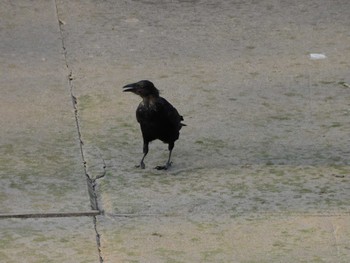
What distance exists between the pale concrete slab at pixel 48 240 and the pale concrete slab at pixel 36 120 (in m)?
0.14

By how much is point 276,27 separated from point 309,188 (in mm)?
3099

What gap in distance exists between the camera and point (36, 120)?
6.67 metres

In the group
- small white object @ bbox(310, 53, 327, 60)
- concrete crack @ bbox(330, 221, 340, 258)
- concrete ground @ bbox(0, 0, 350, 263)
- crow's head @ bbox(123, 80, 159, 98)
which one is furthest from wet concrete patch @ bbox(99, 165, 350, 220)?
small white object @ bbox(310, 53, 327, 60)

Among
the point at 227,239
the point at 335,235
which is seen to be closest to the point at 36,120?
Answer: the point at 227,239

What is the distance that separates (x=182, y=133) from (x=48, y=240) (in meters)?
1.77

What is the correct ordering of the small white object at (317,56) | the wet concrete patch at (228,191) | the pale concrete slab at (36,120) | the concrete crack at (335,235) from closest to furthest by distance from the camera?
the concrete crack at (335,235) → the wet concrete patch at (228,191) → the pale concrete slab at (36,120) → the small white object at (317,56)

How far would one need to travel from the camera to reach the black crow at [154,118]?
19.8 ft

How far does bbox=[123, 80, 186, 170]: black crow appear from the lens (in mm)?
6035

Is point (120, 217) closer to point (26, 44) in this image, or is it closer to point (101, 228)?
point (101, 228)

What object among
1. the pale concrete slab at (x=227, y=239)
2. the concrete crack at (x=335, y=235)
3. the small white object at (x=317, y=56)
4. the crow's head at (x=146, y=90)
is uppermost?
the crow's head at (x=146, y=90)

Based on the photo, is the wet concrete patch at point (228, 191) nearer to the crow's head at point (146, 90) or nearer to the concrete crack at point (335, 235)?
the concrete crack at point (335, 235)

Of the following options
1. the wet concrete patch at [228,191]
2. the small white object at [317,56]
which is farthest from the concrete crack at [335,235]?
the small white object at [317,56]

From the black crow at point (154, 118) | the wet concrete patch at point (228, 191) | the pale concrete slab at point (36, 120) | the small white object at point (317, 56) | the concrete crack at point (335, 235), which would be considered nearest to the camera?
the concrete crack at point (335, 235)

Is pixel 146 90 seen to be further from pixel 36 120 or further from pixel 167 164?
pixel 36 120
